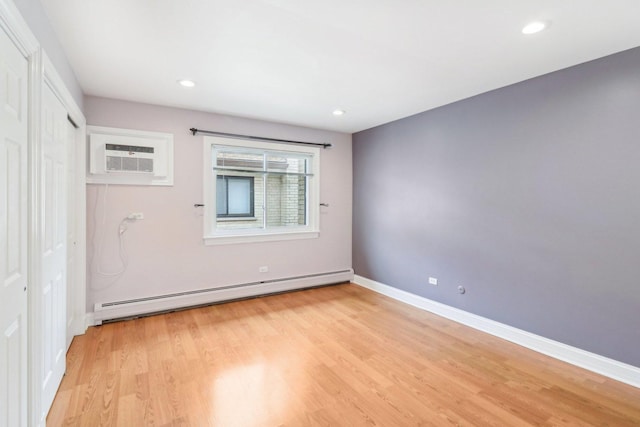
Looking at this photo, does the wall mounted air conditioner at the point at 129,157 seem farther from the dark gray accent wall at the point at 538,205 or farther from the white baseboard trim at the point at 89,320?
the dark gray accent wall at the point at 538,205

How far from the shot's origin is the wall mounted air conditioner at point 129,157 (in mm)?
3262

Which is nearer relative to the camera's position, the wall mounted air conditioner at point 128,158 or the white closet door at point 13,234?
the white closet door at point 13,234

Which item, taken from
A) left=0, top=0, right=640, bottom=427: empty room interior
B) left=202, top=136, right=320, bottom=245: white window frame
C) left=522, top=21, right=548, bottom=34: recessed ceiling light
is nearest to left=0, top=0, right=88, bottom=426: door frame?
left=0, top=0, right=640, bottom=427: empty room interior

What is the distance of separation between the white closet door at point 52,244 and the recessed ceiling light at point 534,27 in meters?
3.08

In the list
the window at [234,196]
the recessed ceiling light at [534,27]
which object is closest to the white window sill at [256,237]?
the window at [234,196]

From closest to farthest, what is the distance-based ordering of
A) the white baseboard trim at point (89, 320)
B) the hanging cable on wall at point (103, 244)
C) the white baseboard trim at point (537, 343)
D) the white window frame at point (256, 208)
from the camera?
1. the white baseboard trim at point (537, 343)
2. the white baseboard trim at point (89, 320)
3. the hanging cable on wall at point (103, 244)
4. the white window frame at point (256, 208)

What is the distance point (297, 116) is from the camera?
13.5ft

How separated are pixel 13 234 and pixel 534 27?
3.22 meters

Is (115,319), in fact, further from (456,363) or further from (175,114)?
(456,363)

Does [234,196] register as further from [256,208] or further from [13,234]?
[13,234]

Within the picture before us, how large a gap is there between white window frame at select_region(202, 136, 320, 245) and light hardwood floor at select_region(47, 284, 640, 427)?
3.70 ft

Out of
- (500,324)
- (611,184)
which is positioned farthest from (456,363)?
(611,184)

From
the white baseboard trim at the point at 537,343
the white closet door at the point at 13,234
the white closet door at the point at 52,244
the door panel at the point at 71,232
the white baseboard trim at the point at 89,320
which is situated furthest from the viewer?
the white baseboard trim at the point at 89,320

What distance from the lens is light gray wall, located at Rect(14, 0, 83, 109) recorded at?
5.00 ft
